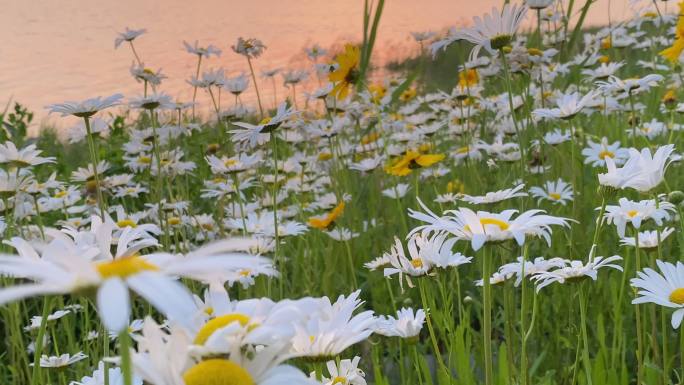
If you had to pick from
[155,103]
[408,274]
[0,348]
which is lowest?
[0,348]

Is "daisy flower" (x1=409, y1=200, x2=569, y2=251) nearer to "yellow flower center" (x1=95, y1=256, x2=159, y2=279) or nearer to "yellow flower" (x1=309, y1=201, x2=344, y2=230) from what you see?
"yellow flower center" (x1=95, y1=256, x2=159, y2=279)

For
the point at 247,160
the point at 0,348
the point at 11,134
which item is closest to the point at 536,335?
the point at 247,160

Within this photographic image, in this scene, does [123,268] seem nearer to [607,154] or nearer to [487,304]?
[487,304]

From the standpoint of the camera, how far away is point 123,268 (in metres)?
0.38

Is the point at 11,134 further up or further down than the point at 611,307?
further up

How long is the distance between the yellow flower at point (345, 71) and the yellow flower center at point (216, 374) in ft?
5.05

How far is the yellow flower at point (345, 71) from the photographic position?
1.91 metres

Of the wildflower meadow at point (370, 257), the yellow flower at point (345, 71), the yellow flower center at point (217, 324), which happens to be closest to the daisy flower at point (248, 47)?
the wildflower meadow at point (370, 257)

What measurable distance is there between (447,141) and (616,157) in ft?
7.60

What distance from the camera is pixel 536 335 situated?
1566 mm

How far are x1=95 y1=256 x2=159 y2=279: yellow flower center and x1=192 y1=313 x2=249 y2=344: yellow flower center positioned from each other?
5 cm

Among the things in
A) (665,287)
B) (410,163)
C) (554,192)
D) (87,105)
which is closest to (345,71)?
(410,163)

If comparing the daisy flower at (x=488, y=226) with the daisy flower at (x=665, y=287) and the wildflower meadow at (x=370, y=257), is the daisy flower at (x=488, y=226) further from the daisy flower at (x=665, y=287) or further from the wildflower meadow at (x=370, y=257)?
the daisy flower at (x=665, y=287)

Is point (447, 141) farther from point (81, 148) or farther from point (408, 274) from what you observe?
point (408, 274)
